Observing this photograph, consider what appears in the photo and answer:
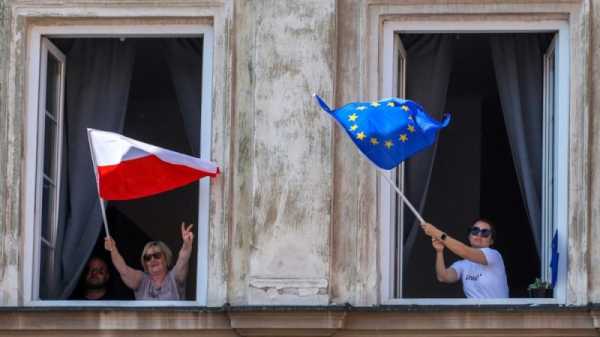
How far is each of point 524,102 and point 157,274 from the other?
10.7ft

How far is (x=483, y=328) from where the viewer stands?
1802 centimetres

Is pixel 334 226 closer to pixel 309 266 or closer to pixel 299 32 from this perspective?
pixel 309 266

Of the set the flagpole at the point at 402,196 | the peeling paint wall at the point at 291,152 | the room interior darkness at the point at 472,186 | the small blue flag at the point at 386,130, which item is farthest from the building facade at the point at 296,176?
the room interior darkness at the point at 472,186

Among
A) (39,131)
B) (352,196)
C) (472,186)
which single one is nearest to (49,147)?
(39,131)

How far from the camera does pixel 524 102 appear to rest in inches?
760

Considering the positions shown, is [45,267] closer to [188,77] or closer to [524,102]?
[188,77]

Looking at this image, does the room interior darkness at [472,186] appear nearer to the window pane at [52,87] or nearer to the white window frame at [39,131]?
the white window frame at [39,131]

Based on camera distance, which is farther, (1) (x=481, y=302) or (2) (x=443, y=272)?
(2) (x=443, y=272)

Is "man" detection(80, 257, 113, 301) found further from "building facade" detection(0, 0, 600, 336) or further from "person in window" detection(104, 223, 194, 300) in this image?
"person in window" detection(104, 223, 194, 300)

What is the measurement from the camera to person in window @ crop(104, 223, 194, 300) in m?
18.8

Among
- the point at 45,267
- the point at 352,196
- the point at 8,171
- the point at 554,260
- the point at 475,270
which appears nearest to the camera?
the point at 554,260

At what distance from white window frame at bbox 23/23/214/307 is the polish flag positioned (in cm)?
22

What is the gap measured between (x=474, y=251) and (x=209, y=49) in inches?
103

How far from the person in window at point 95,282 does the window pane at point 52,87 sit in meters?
1.25
